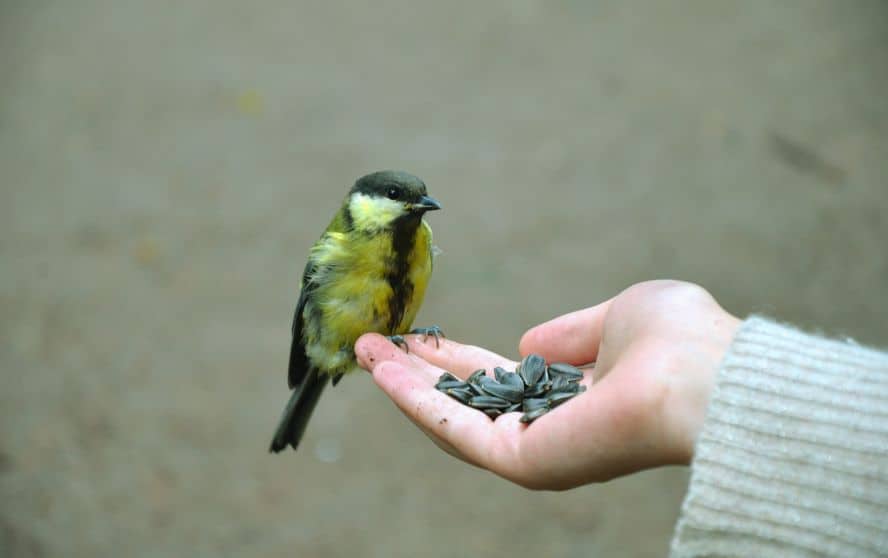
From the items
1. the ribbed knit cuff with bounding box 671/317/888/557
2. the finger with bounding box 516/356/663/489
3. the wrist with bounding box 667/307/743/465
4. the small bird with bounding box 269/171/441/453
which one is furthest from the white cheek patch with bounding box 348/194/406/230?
the ribbed knit cuff with bounding box 671/317/888/557

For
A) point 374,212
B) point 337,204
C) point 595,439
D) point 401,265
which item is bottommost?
point 595,439

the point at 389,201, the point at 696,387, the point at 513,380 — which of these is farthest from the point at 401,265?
the point at 696,387

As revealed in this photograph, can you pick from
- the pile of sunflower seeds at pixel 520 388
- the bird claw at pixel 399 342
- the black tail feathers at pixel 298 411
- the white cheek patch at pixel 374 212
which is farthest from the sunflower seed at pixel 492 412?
the black tail feathers at pixel 298 411

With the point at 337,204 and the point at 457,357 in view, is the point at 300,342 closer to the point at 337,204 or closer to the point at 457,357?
the point at 457,357

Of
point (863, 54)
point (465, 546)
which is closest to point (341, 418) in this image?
point (465, 546)

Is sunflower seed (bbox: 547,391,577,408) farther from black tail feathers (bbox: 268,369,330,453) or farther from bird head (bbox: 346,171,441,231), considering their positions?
black tail feathers (bbox: 268,369,330,453)

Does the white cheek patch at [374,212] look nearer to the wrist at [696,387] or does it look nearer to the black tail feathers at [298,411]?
the black tail feathers at [298,411]

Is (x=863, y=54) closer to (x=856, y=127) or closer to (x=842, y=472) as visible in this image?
(x=856, y=127)
